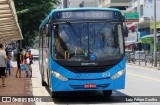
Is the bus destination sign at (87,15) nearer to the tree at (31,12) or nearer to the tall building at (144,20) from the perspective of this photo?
the tall building at (144,20)

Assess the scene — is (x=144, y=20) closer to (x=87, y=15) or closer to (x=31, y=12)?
(x=31, y=12)

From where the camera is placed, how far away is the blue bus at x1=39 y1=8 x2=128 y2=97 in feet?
46.4

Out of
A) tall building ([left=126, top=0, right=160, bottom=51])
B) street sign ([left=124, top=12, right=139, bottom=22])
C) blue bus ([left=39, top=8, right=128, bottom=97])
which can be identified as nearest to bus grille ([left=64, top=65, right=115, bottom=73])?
blue bus ([left=39, top=8, right=128, bottom=97])

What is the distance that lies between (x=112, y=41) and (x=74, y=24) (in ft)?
4.55

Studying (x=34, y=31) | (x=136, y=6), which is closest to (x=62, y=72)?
(x=34, y=31)

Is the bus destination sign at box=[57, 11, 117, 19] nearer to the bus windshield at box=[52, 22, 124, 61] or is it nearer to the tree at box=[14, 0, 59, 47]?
the bus windshield at box=[52, 22, 124, 61]

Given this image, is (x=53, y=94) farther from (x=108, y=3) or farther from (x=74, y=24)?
(x=108, y=3)

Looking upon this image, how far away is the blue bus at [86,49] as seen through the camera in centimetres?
1414

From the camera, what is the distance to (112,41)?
1452 centimetres

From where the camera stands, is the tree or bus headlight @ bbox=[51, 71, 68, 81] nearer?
bus headlight @ bbox=[51, 71, 68, 81]

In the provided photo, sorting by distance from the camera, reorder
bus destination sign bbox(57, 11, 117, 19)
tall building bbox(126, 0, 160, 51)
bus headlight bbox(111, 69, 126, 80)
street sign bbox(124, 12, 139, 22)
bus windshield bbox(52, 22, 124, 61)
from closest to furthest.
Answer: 1. bus windshield bbox(52, 22, 124, 61)
2. bus headlight bbox(111, 69, 126, 80)
3. bus destination sign bbox(57, 11, 117, 19)
4. tall building bbox(126, 0, 160, 51)
5. street sign bbox(124, 12, 139, 22)

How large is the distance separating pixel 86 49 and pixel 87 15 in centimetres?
124

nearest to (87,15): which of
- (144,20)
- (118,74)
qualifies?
(118,74)

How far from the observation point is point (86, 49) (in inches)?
560
